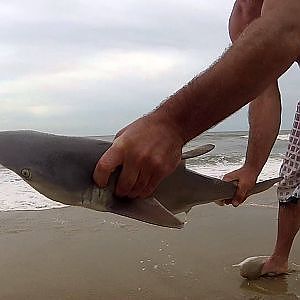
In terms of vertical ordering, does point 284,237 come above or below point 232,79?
below

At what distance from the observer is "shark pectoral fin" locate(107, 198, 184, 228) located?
5.66 ft

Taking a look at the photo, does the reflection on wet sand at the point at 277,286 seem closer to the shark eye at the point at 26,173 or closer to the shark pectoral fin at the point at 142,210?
the shark pectoral fin at the point at 142,210

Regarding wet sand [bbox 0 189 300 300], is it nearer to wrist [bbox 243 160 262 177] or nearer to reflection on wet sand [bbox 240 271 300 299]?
reflection on wet sand [bbox 240 271 300 299]

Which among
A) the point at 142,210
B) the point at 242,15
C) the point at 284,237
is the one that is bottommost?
the point at 284,237

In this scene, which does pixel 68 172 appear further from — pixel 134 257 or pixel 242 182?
pixel 134 257

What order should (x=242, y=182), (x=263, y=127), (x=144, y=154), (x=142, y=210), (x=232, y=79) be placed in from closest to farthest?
(x=144, y=154) < (x=232, y=79) < (x=142, y=210) < (x=242, y=182) < (x=263, y=127)

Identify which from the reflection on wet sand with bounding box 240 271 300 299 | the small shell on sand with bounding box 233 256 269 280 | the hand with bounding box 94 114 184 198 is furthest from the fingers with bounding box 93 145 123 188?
the small shell on sand with bounding box 233 256 269 280

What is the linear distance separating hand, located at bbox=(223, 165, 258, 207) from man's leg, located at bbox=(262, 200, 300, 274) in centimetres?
58

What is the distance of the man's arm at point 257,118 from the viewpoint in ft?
10.2

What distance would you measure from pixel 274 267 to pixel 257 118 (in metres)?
0.92

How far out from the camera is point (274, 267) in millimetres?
3400

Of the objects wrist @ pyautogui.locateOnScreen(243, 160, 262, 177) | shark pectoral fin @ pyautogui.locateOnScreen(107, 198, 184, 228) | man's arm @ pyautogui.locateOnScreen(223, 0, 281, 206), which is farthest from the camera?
man's arm @ pyautogui.locateOnScreen(223, 0, 281, 206)

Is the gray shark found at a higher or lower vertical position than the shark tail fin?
higher

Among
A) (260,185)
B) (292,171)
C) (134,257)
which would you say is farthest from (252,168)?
(134,257)
